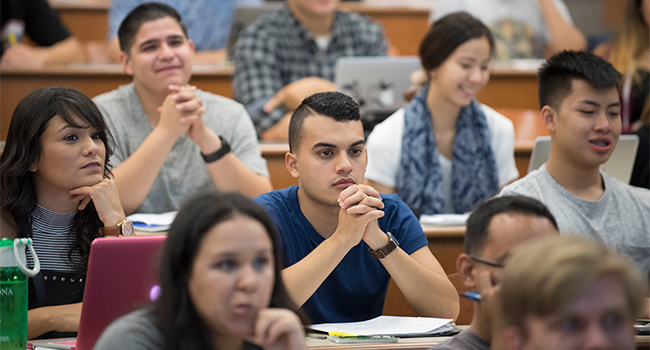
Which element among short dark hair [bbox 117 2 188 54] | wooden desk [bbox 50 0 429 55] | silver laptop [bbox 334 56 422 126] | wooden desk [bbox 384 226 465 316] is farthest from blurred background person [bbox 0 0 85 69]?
wooden desk [bbox 384 226 465 316]

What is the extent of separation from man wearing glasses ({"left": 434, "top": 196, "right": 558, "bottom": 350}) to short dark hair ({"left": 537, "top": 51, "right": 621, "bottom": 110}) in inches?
33.9

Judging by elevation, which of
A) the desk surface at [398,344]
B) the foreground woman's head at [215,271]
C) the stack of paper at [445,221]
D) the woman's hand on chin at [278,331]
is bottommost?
the stack of paper at [445,221]

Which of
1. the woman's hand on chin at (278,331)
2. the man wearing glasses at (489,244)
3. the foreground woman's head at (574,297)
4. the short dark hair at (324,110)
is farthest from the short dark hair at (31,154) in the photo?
the foreground woman's head at (574,297)

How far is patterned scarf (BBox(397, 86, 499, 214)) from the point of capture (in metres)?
2.84

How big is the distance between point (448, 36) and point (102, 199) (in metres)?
1.72

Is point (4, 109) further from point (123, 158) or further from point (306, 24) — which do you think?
point (306, 24)

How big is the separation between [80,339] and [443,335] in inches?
29.2

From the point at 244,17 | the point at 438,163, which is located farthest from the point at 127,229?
the point at 244,17

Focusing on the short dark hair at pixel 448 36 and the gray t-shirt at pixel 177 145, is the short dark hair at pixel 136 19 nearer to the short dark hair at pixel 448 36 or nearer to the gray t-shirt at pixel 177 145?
the gray t-shirt at pixel 177 145

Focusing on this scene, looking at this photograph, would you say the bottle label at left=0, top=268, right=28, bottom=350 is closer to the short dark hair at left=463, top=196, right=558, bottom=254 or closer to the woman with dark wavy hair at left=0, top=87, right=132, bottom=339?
the woman with dark wavy hair at left=0, top=87, right=132, bottom=339

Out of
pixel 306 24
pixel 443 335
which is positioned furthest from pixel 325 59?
pixel 443 335

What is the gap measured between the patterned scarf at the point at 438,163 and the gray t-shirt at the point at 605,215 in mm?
773

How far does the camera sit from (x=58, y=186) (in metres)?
1.75

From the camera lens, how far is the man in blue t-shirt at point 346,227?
168cm
